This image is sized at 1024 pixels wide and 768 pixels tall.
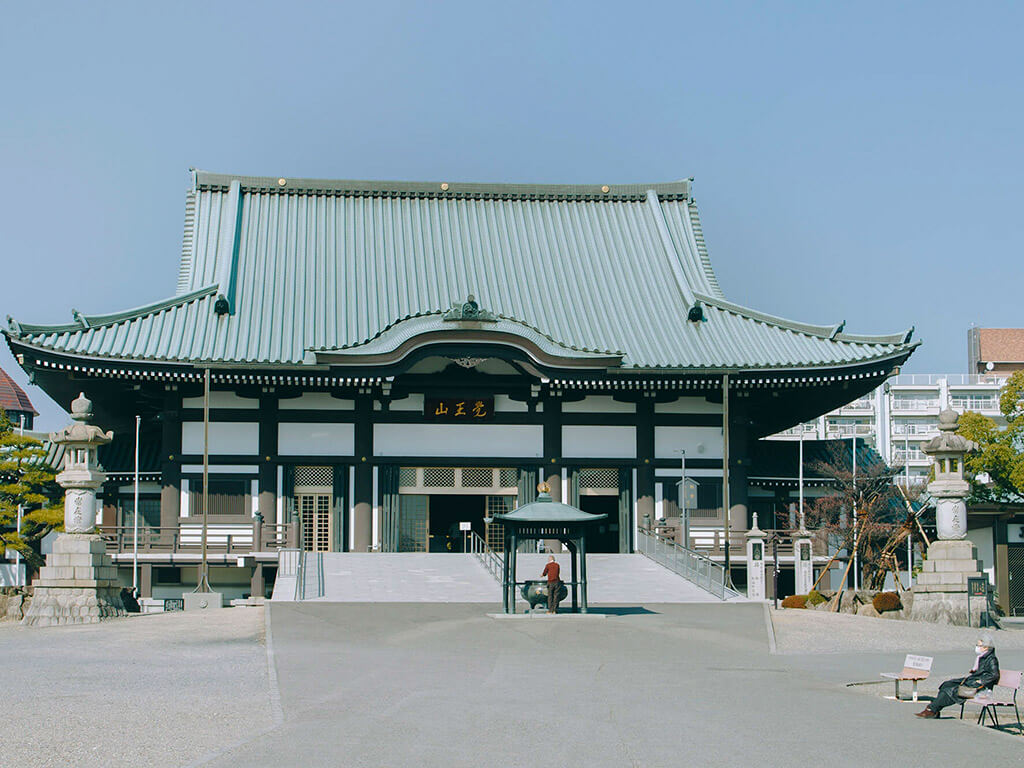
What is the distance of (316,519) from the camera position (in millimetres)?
38562

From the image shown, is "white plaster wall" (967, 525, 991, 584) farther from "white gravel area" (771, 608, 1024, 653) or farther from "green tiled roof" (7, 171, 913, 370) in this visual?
"white gravel area" (771, 608, 1024, 653)

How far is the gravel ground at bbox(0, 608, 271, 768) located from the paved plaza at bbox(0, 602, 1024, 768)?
44 mm

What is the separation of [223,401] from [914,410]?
68358 millimetres

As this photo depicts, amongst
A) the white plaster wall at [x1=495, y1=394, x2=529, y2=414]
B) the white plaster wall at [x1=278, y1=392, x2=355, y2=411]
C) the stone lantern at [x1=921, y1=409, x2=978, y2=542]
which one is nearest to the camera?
the stone lantern at [x1=921, y1=409, x2=978, y2=542]

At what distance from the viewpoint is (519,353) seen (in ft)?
122

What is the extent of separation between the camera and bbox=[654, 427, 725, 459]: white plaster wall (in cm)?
3966

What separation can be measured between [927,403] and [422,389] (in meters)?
65.6

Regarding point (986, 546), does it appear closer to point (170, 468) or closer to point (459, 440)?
point (459, 440)

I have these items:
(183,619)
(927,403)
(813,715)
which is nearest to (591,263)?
(183,619)

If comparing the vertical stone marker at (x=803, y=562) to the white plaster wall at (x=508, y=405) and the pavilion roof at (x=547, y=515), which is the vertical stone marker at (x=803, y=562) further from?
the pavilion roof at (x=547, y=515)

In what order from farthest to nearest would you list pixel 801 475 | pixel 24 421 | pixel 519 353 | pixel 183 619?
pixel 24 421 → pixel 801 475 → pixel 519 353 → pixel 183 619

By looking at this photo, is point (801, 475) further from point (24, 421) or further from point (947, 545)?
point (24, 421)

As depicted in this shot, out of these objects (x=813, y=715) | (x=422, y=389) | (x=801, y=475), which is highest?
(x=422, y=389)

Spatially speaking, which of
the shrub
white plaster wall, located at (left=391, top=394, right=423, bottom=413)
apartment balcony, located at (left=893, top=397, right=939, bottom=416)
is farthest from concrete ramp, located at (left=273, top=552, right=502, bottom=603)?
apartment balcony, located at (left=893, top=397, right=939, bottom=416)
